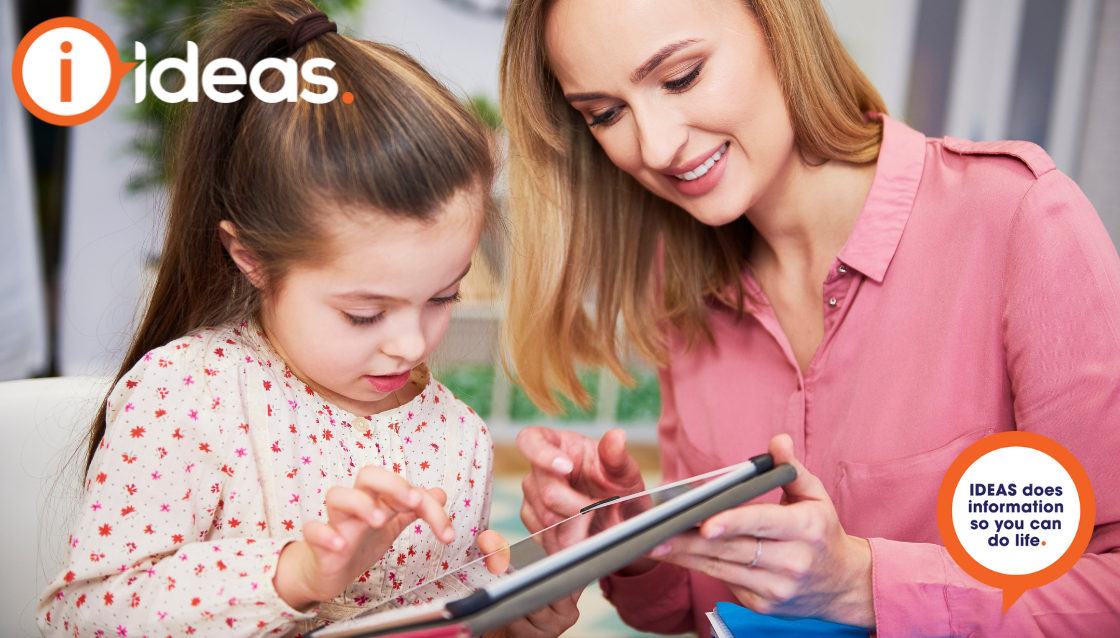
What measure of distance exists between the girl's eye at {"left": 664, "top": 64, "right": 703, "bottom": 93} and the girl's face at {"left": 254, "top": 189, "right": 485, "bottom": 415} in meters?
0.31

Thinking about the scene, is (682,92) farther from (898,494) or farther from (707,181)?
(898,494)

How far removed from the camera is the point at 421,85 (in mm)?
821

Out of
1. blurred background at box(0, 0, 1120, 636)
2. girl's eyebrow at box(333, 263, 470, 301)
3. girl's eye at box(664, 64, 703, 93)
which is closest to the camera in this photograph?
girl's eyebrow at box(333, 263, 470, 301)

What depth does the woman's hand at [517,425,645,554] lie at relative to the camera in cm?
84

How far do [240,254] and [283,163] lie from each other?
0.38 ft

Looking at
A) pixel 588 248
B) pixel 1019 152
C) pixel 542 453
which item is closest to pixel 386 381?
pixel 542 453

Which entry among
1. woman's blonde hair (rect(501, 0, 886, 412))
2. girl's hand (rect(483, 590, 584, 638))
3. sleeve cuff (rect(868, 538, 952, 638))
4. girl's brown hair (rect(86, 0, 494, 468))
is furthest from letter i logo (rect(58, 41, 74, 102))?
sleeve cuff (rect(868, 538, 952, 638))

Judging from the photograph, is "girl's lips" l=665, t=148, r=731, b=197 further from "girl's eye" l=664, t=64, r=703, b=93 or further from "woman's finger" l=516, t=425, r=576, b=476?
"woman's finger" l=516, t=425, r=576, b=476

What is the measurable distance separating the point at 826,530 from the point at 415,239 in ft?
1.59

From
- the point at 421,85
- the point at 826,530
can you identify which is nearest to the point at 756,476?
the point at 826,530

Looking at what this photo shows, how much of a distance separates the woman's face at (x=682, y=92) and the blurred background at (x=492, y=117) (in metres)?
1.61

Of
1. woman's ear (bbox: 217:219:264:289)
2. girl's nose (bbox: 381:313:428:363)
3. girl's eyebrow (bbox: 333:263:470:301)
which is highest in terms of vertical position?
woman's ear (bbox: 217:219:264:289)

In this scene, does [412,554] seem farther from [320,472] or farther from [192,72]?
[192,72]

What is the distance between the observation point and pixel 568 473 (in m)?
0.89
